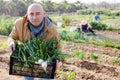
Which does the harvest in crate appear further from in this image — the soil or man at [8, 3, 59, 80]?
the soil

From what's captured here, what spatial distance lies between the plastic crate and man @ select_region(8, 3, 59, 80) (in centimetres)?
19

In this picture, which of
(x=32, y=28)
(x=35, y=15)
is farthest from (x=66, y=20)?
(x=35, y=15)

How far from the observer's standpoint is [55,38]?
11.8ft

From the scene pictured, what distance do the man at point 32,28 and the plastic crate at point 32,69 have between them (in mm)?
191

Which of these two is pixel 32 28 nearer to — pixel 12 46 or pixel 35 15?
pixel 35 15

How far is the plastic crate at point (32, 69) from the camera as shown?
3406 millimetres

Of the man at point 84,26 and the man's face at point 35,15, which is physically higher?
the man's face at point 35,15

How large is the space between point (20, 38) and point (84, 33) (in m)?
10.5

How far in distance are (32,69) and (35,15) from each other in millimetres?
663

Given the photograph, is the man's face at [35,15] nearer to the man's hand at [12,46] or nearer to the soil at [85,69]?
the man's hand at [12,46]

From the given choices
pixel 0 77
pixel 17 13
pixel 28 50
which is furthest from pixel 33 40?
pixel 17 13

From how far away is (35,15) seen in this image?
339 centimetres

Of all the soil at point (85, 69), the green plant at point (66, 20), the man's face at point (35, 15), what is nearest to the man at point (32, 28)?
the man's face at point (35, 15)

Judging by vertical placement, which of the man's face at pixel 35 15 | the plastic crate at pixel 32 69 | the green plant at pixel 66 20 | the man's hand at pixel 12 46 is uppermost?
the man's face at pixel 35 15
